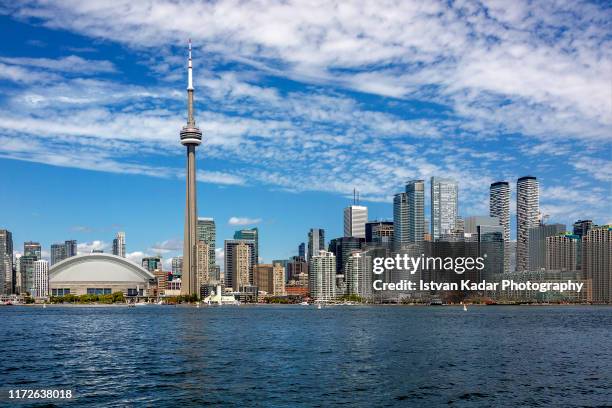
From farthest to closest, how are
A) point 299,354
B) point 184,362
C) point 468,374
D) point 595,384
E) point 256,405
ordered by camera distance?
point 299,354 < point 184,362 < point 468,374 < point 595,384 < point 256,405

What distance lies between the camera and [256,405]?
158 feet

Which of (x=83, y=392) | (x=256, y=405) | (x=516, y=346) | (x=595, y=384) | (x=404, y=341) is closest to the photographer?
(x=256, y=405)

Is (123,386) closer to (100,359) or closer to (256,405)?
(256,405)

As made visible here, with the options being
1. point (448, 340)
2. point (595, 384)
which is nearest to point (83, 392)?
point (595, 384)

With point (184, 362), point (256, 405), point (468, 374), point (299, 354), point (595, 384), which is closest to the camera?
point (256, 405)

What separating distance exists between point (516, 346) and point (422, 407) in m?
51.2

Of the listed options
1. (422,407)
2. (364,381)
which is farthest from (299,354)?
(422,407)

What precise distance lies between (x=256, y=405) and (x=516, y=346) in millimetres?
57513

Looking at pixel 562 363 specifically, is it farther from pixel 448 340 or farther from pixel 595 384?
pixel 448 340

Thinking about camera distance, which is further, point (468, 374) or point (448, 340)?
point (448, 340)

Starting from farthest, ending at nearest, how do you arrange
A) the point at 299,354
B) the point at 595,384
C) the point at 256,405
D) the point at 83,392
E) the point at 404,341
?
the point at 404,341, the point at 299,354, the point at 595,384, the point at 83,392, the point at 256,405

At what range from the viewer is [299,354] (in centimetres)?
8119

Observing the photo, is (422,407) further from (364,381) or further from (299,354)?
(299,354)

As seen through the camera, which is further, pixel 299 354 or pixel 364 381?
pixel 299 354
